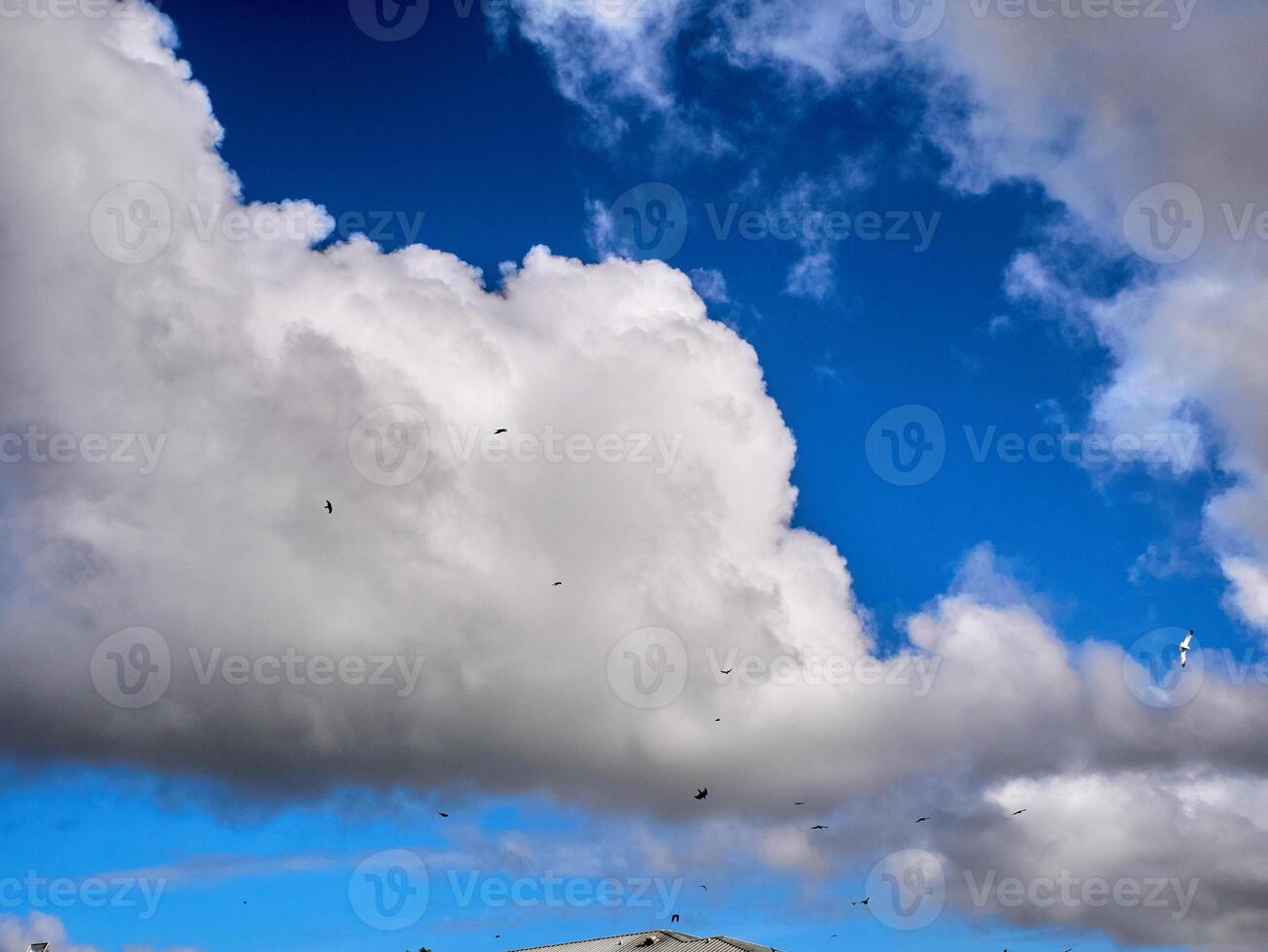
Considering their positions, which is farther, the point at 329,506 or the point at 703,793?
the point at 703,793

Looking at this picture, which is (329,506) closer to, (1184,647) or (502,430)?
(502,430)

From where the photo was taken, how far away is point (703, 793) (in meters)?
116

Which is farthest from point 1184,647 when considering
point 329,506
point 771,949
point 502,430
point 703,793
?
point 771,949

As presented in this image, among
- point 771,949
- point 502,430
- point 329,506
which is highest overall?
point 502,430

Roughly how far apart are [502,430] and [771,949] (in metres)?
132

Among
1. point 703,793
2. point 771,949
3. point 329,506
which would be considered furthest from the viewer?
point 771,949

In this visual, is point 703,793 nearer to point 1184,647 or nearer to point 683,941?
point 1184,647

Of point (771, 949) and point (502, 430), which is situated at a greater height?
point (502, 430)

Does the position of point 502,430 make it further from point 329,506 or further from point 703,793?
point 703,793

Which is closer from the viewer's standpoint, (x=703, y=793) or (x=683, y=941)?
(x=703, y=793)

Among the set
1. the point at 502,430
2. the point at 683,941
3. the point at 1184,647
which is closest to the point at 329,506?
the point at 502,430

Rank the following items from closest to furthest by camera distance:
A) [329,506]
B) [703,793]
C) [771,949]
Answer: [329,506], [703,793], [771,949]

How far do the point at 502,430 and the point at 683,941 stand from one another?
132m

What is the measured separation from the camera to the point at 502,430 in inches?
3871
